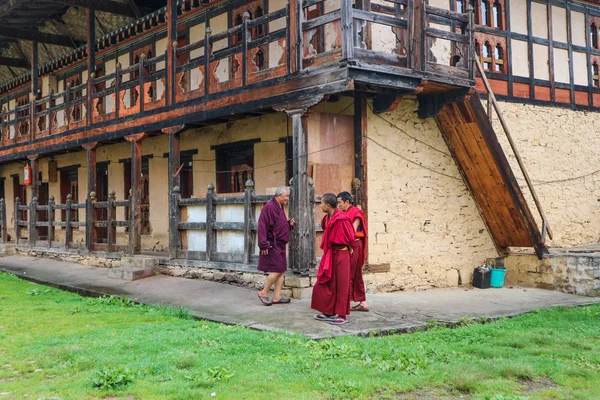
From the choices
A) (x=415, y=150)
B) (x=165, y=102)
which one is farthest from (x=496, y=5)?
(x=165, y=102)

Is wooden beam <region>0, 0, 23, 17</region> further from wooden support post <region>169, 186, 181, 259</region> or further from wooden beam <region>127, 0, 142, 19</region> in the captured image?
wooden support post <region>169, 186, 181, 259</region>

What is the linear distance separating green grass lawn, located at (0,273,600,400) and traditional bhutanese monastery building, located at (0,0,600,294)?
318 cm

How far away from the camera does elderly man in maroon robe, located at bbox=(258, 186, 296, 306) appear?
358 inches

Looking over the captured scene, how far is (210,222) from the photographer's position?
11.6 meters

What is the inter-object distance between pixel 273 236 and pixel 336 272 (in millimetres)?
1408

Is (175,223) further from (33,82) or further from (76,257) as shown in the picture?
(33,82)

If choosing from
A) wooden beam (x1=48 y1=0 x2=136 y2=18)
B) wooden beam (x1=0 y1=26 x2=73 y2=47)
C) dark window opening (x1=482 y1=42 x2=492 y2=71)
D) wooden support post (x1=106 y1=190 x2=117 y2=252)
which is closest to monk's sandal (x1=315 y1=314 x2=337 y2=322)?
dark window opening (x1=482 y1=42 x2=492 y2=71)

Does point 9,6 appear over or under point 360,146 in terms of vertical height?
over

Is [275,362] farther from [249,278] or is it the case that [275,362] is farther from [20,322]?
[249,278]

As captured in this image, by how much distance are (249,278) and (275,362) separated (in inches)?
203

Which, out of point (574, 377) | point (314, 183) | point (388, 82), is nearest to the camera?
point (574, 377)

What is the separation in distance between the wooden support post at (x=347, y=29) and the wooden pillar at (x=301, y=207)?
4.22 ft

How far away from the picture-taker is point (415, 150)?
11.6 m

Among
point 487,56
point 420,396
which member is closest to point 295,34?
point 487,56
